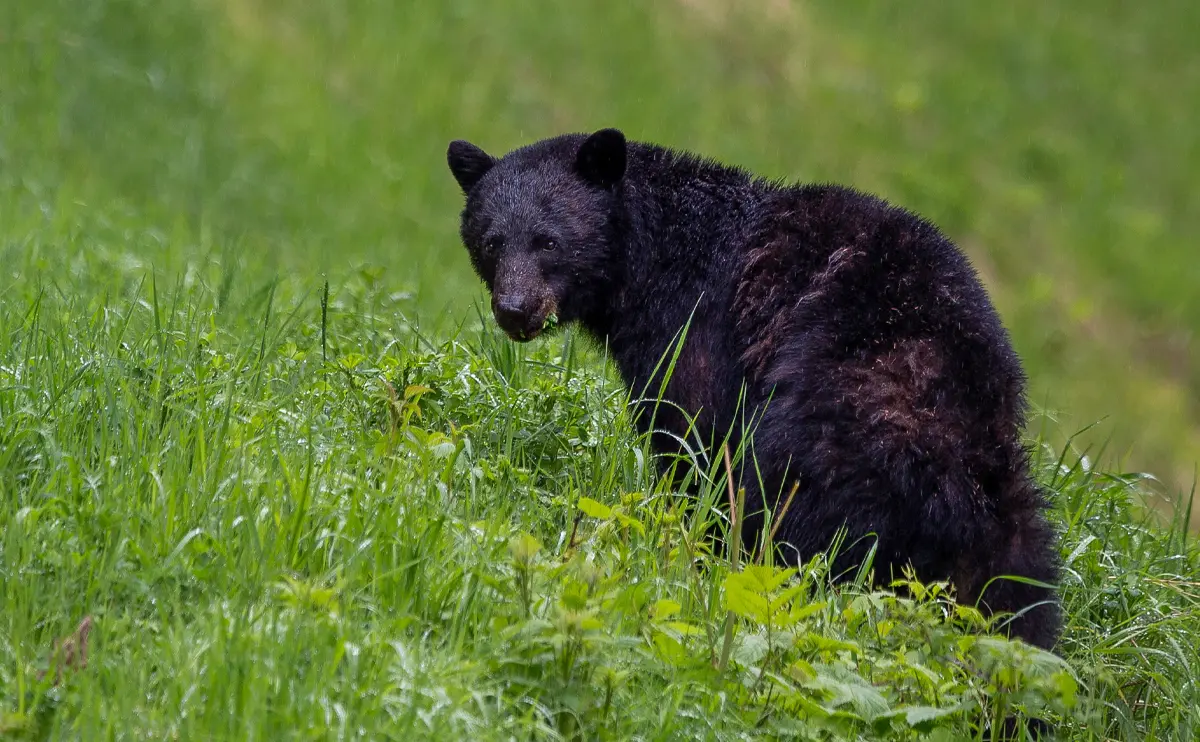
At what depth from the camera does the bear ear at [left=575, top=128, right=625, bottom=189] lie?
611 centimetres

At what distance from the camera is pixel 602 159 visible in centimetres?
Answer: 619

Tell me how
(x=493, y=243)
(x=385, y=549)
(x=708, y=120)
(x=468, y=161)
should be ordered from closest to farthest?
(x=385, y=549) < (x=493, y=243) < (x=468, y=161) < (x=708, y=120)

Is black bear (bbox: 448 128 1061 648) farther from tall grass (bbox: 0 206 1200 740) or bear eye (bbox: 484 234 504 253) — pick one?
tall grass (bbox: 0 206 1200 740)

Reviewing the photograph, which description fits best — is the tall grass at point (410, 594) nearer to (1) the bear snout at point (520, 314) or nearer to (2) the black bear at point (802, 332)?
(2) the black bear at point (802, 332)

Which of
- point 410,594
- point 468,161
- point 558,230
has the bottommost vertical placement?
point 410,594

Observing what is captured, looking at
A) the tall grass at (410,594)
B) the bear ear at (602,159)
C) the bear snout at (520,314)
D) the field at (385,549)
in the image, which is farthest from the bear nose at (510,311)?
the bear ear at (602,159)

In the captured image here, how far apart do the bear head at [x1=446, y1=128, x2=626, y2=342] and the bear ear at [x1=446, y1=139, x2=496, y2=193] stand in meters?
0.24

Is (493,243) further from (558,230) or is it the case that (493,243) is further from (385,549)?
(385,549)

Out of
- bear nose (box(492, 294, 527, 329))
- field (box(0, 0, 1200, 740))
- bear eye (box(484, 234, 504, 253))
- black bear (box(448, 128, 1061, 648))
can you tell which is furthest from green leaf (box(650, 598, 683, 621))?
bear eye (box(484, 234, 504, 253))

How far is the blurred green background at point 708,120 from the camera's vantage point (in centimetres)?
1409

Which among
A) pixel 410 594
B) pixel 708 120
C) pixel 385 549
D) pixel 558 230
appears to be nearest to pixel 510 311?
pixel 558 230

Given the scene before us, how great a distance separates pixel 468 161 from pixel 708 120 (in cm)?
1138

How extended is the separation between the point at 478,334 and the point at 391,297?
36.3 inches

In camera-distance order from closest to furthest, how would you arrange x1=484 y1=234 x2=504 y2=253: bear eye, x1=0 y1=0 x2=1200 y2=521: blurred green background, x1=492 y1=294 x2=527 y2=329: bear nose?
x1=492 y1=294 x2=527 y2=329: bear nose → x1=484 y1=234 x2=504 y2=253: bear eye → x1=0 y1=0 x2=1200 y2=521: blurred green background
